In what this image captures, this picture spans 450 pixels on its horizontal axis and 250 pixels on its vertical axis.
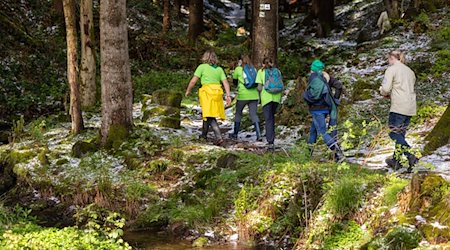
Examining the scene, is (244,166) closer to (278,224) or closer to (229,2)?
(278,224)

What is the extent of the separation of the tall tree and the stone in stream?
11938mm

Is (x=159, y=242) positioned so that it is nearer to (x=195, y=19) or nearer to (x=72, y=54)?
(x=72, y=54)

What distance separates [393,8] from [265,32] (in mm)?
8720

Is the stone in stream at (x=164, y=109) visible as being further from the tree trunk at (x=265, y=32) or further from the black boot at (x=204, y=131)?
the tree trunk at (x=265, y=32)

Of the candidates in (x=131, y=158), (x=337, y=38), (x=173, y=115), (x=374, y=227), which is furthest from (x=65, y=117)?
(x=337, y=38)

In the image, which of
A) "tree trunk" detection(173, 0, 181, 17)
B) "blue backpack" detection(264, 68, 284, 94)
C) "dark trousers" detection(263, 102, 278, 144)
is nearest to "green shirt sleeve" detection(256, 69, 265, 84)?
"blue backpack" detection(264, 68, 284, 94)

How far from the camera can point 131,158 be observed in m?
10.1

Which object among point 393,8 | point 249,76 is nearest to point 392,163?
point 249,76

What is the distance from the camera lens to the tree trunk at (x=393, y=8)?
19406 millimetres

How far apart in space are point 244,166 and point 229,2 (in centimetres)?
3395

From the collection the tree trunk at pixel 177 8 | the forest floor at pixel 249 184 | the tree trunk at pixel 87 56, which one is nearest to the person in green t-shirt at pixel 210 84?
the forest floor at pixel 249 184

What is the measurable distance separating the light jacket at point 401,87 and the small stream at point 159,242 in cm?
314

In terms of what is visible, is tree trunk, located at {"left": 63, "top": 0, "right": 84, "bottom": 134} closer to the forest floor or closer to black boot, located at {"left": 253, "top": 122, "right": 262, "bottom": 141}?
the forest floor

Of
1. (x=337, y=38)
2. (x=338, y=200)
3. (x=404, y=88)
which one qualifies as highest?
(x=337, y=38)
